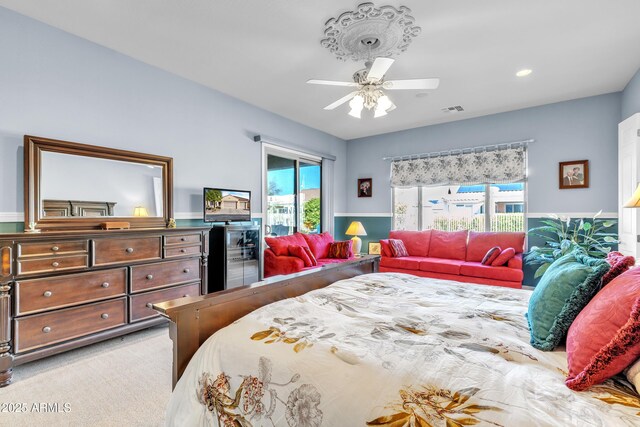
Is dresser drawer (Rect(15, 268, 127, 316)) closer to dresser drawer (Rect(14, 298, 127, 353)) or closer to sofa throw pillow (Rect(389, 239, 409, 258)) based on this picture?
dresser drawer (Rect(14, 298, 127, 353))

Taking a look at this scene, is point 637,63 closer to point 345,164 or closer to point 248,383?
point 345,164

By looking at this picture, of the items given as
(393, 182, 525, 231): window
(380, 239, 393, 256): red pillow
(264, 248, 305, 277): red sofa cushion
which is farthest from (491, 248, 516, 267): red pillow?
(264, 248, 305, 277): red sofa cushion

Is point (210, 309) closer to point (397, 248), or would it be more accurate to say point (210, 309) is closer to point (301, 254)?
point (301, 254)

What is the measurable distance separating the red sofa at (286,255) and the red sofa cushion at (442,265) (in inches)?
54.7

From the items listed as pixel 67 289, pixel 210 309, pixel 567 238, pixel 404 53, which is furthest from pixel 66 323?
pixel 567 238

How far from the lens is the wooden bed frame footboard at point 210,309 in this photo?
1372mm

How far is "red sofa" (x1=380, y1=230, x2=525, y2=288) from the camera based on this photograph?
414 cm

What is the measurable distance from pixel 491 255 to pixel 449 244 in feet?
2.73

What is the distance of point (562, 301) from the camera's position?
1238 millimetres

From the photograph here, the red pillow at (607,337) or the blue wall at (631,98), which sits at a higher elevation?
the blue wall at (631,98)

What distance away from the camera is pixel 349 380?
1.00m

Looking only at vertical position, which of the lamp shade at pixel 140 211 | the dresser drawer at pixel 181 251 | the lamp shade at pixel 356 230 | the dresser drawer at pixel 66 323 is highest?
the lamp shade at pixel 140 211

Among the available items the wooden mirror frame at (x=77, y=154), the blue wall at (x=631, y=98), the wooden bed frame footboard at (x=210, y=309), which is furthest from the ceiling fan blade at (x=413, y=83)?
Result: the blue wall at (x=631, y=98)

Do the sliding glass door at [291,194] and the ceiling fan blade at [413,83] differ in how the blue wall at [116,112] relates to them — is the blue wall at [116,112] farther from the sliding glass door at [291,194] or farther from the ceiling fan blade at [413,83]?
the ceiling fan blade at [413,83]
